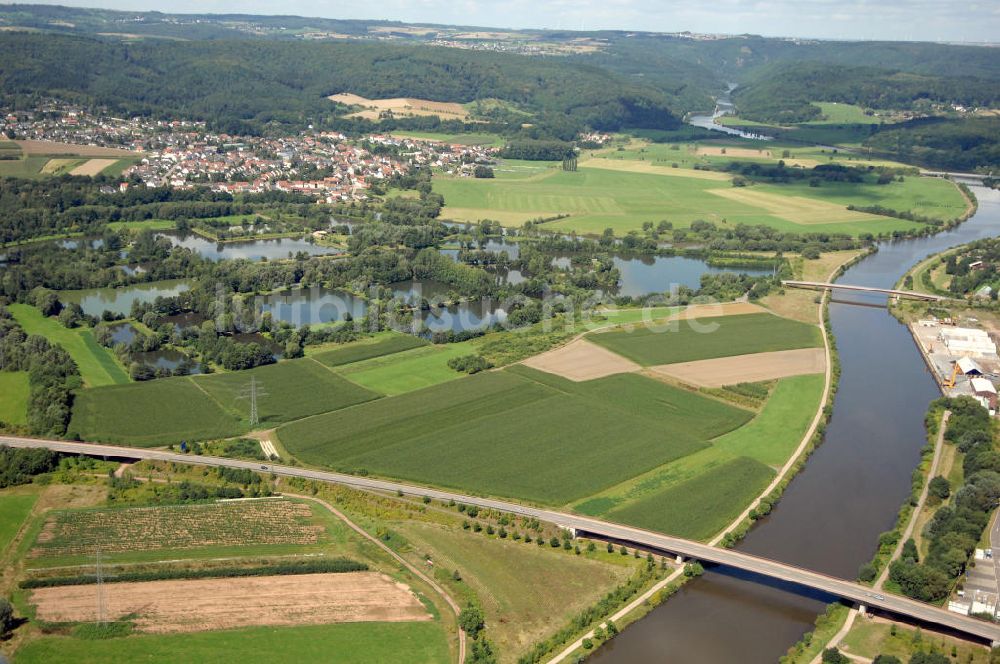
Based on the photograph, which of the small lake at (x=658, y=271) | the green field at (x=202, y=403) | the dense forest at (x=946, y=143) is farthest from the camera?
the dense forest at (x=946, y=143)

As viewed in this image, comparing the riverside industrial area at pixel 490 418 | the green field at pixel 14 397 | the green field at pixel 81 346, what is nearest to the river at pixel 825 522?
the riverside industrial area at pixel 490 418

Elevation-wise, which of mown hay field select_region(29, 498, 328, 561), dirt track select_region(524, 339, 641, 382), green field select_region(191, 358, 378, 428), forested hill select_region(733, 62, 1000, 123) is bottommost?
mown hay field select_region(29, 498, 328, 561)

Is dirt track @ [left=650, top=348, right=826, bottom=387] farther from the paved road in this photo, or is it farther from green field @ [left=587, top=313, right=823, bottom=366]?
the paved road

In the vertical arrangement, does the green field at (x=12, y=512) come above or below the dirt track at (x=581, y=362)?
below

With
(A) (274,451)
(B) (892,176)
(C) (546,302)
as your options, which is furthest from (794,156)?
(A) (274,451)

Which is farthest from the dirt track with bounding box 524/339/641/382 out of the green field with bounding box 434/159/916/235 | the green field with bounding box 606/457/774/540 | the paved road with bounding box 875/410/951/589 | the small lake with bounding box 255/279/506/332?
the green field with bounding box 434/159/916/235

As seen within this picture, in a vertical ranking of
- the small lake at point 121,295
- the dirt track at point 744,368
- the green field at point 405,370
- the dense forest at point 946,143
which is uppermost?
A: the dense forest at point 946,143

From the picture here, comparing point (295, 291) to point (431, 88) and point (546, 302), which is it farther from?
point (431, 88)

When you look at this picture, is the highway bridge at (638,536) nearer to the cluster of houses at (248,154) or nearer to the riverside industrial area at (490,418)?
the riverside industrial area at (490,418)
